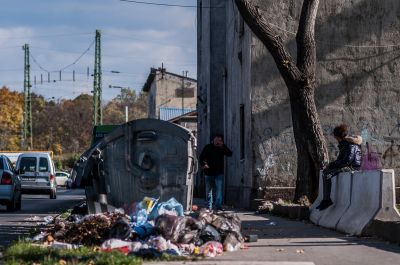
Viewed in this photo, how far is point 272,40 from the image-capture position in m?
17.4

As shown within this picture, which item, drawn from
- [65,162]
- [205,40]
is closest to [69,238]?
[205,40]

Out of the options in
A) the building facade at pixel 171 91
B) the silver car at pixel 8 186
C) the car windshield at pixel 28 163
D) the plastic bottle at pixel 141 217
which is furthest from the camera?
the building facade at pixel 171 91

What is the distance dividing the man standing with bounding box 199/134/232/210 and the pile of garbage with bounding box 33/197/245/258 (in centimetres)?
759

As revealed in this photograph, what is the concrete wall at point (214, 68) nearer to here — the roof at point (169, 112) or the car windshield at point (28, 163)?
the car windshield at point (28, 163)

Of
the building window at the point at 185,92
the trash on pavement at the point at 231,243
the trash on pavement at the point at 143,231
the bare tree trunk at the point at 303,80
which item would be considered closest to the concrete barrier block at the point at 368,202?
the trash on pavement at the point at 231,243

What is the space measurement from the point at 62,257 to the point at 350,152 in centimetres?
Answer: 625

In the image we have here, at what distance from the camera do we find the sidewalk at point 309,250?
377 inches

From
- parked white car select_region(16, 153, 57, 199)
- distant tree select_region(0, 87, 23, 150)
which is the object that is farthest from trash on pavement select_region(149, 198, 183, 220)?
distant tree select_region(0, 87, 23, 150)

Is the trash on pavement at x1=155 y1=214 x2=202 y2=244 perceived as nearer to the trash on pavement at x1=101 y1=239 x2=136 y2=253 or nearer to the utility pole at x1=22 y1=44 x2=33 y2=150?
the trash on pavement at x1=101 y1=239 x2=136 y2=253

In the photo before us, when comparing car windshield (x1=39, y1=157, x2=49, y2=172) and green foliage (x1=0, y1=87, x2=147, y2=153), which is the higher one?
green foliage (x1=0, y1=87, x2=147, y2=153)

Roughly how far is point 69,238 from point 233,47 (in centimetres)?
1585

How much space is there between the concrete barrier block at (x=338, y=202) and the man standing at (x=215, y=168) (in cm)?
482

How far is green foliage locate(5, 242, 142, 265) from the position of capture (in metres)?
8.92

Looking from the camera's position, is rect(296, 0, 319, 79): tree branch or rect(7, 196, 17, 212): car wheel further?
rect(7, 196, 17, 212): car wheel
